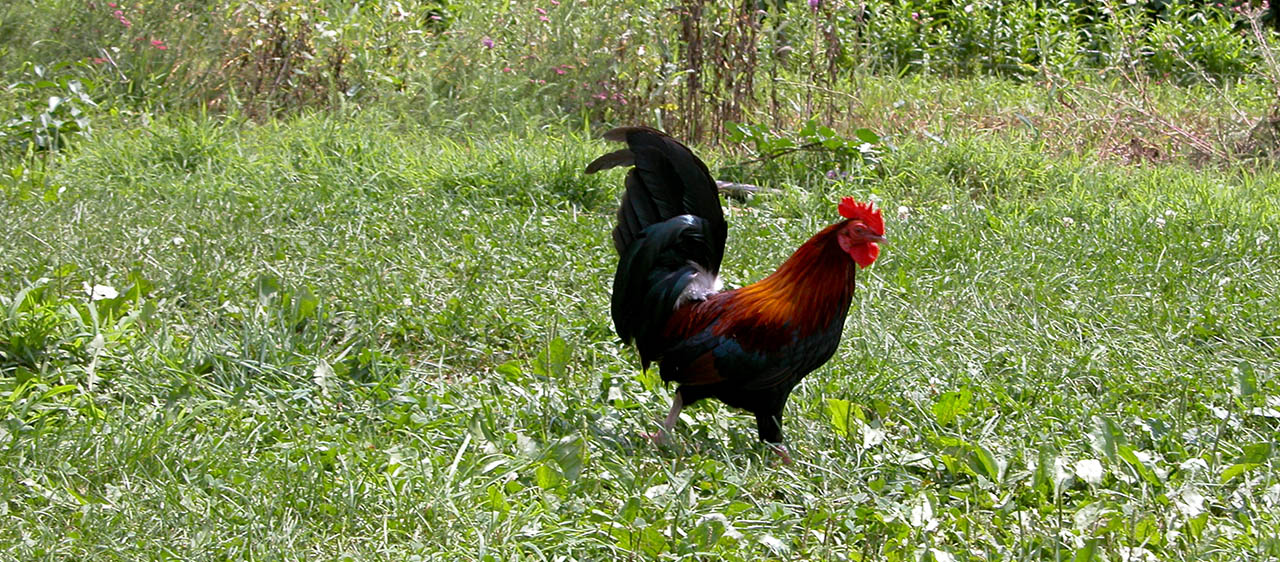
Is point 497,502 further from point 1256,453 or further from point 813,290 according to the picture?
point 1256,453

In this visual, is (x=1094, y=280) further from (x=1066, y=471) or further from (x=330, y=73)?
(x=330, y=73)

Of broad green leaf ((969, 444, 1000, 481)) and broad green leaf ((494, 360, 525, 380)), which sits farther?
broad green leaf ((494, 360, 525, 380))

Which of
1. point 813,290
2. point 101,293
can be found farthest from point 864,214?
point 101,293

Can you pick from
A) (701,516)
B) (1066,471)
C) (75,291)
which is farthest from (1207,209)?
(75,291)

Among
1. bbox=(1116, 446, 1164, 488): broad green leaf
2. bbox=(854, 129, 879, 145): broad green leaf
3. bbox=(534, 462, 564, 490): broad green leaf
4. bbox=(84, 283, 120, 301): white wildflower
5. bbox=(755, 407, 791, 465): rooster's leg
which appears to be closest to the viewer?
bbox=(534, 462, 564, 490): broad green leaf

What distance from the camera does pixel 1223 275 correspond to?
467 cm

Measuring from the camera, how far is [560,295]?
4.37 metres

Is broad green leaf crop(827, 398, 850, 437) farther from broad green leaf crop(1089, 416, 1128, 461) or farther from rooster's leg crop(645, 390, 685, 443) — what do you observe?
broad green leaf crop(1089, 416, 1128, 461)

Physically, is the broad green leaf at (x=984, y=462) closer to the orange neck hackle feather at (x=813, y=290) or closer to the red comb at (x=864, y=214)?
the orange neck hackle feather at (x=813, y=290)

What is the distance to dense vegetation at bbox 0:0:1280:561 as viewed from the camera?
2828 millimetres

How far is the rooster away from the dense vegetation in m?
0.22

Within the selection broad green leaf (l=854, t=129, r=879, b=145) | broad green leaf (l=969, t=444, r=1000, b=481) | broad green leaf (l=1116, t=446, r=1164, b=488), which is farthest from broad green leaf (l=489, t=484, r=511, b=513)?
broad green leaf (l=854, t=129, r=879, b=145)

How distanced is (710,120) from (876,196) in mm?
1318

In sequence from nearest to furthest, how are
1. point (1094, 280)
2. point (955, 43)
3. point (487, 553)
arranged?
point (487, 553) → point (1094, 280) → point (955, 43)
